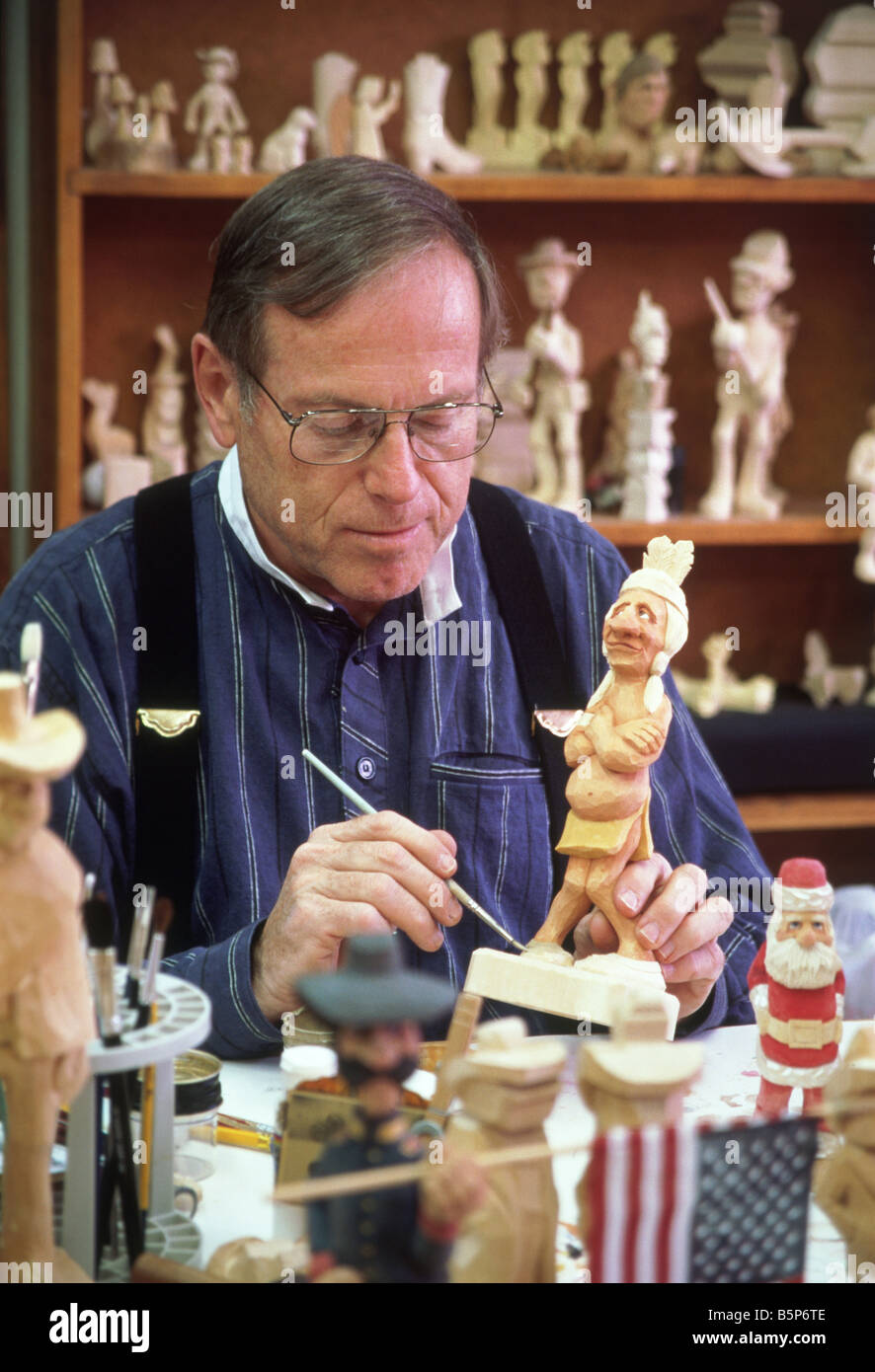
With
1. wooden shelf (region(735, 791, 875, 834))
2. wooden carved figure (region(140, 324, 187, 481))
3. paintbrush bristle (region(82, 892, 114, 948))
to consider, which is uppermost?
wooden carved figure (region(140, 324, 187, 481))

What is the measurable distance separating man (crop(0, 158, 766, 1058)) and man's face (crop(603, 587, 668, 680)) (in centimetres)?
16

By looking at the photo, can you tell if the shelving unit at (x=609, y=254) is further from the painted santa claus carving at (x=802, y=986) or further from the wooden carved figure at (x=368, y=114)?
the painted santa claus carving at (x=802, y=986)

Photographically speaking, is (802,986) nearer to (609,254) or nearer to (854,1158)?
(854,1158)

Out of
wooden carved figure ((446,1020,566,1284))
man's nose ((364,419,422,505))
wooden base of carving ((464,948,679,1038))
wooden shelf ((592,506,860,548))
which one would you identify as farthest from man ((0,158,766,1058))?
wooden shelf ((592,506,860,548))

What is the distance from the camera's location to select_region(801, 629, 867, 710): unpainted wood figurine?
2766mm

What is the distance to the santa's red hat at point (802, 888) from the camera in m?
0.97

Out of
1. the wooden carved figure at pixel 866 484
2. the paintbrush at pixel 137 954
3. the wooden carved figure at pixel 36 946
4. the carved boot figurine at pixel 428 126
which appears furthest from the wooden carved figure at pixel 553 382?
the wooden carved figure at pixel 36 946

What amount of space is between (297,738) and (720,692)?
4.62 feet

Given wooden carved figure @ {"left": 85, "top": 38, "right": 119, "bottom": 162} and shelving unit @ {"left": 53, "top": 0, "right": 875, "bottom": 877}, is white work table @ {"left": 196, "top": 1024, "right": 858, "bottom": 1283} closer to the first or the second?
shelving unit @ {"left": 53, "top": 0, "right": 875, "bottom": 877}

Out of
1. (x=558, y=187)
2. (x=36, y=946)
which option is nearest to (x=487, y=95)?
(x=558, y=187)

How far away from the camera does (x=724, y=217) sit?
2750 millimetres

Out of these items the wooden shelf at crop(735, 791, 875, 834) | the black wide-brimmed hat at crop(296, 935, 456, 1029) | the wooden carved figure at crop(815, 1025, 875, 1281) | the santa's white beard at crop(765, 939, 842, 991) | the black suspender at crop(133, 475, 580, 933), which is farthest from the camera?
the wooden shelf at crop(735, 791, 875, 834)
